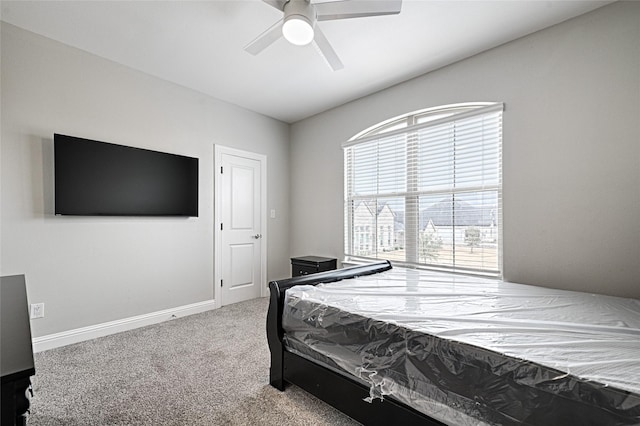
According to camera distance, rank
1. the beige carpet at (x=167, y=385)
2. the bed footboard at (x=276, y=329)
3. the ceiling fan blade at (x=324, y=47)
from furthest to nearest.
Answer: the ceiling fan blade at (x=324, y=47) → the bed footboard at (x=276, y=329) → the beige carpet at (x=167, y=385)

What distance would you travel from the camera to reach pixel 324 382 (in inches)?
66.9

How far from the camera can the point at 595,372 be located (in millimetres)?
979

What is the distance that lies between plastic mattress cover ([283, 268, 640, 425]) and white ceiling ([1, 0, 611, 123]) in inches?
81.7

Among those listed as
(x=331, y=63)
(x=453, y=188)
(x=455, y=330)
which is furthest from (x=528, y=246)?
(x=331, y=63)

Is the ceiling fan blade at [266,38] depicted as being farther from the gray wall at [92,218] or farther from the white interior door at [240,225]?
the white interior door at [240,225]

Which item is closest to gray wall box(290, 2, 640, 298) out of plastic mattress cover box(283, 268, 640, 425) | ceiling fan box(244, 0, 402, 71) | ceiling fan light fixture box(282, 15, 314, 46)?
plastic mattress cover box(283, 268, 640, 425)

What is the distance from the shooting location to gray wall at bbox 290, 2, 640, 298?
2.09 meters

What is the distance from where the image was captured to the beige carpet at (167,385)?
5.59ft

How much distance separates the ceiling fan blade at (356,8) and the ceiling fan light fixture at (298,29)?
0.47 feet

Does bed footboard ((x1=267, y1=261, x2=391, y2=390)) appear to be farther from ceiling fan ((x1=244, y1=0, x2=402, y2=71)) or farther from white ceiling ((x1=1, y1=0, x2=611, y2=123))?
white ceiling ((x1=1, y1=0, x2=611, y2=123))

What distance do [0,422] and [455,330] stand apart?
146 centimetres

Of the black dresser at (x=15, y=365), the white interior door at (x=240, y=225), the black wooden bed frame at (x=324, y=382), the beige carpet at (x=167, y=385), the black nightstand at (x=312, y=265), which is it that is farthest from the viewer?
the white interior door at (x=240, y=225)

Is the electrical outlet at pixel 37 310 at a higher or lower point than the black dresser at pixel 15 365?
lower

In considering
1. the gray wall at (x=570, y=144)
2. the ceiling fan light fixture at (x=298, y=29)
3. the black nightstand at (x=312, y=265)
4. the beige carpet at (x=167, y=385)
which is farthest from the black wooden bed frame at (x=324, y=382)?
the gray wall at (x=570, y=144)
